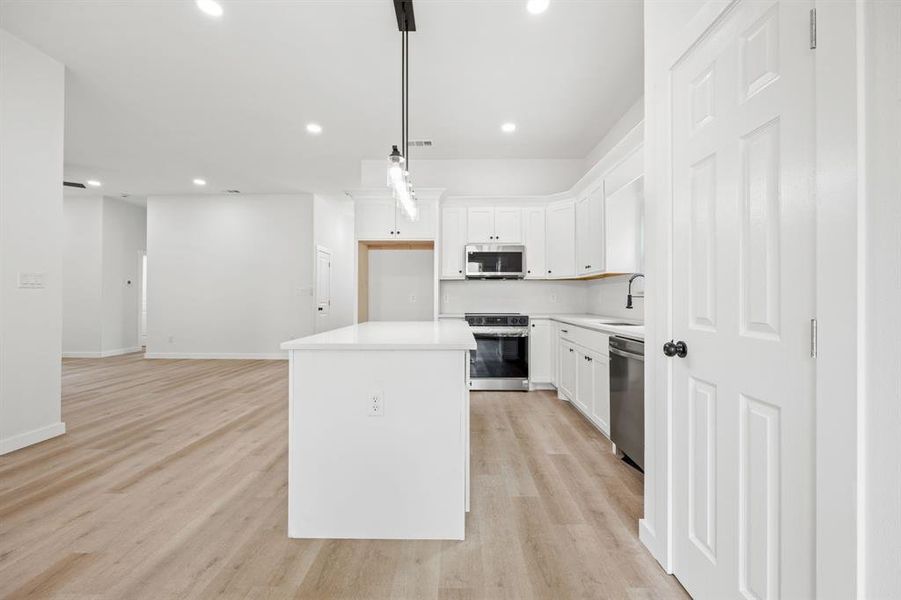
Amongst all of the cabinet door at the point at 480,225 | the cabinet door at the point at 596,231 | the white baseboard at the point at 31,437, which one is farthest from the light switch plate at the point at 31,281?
the cabinet door at the point at 596,231

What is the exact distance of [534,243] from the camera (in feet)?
16.1

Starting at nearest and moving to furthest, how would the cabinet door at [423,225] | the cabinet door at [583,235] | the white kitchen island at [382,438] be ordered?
1. the white kitchen island at [382,438]
2. the cabinet door at [583,235]
3. the cabinet door at [423,225]

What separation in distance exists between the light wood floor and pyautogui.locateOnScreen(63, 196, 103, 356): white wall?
4.80 meters

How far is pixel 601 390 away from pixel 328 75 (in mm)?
3257

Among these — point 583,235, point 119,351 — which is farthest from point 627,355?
point 119,351

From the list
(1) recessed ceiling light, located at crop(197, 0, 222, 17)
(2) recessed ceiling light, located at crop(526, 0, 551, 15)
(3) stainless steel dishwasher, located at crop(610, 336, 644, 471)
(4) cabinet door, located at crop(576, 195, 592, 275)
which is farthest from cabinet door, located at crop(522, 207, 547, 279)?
(1) recessed ceiling light, located at crop(197, 0, 222, 17)

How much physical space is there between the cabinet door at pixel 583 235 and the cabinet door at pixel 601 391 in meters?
1.30

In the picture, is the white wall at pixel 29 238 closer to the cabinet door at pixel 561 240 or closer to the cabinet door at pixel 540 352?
the cabinet door at pixel 540 352

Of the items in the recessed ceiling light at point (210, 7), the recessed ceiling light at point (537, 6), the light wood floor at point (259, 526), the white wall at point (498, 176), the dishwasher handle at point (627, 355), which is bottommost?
the light wood floor at point (259, 526)

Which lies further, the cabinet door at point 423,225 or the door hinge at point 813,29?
the cabinet door at point 423,225

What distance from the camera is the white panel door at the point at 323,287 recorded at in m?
7.16

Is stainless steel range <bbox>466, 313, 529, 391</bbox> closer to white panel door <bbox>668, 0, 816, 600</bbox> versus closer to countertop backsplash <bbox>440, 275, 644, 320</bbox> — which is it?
countertop backsplash <bbox>440, 275, 644, 320</bbox>

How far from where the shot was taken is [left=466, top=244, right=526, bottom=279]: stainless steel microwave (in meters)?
4.85

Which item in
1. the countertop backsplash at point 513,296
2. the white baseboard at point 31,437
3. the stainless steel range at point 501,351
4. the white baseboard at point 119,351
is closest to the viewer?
the white baseboard at point 31,437
